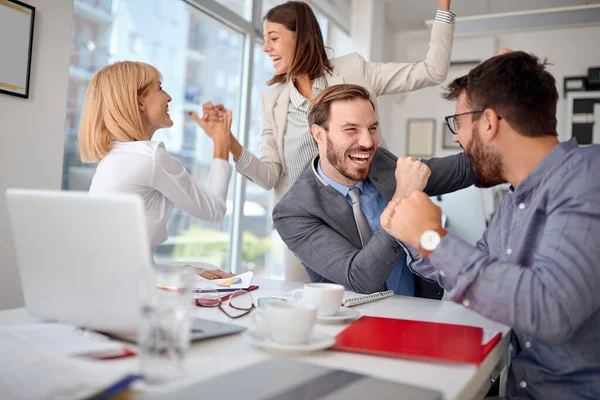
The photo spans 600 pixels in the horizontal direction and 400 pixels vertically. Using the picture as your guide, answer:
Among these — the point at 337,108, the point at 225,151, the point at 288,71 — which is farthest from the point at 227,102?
the point at 337,108

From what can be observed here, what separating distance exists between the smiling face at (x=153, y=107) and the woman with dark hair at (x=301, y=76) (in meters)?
0.44

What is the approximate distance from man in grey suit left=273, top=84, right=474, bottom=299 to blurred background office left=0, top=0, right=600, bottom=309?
0.94 m

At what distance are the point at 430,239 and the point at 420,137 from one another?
5.36 meters

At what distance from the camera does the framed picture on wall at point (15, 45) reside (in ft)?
7.34

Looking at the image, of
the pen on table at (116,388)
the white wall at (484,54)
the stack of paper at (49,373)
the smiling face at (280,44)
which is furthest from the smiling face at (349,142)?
the white wall at (484,54)

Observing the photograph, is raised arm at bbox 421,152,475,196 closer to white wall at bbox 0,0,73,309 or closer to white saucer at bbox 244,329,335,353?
white saucer at bbox 244,329,335,353

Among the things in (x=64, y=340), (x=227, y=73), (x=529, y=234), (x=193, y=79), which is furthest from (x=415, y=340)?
(x=227, y=73)

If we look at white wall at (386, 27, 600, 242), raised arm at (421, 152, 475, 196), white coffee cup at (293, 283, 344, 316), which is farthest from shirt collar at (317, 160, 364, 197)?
white wall at (386, 27, 600, 242)

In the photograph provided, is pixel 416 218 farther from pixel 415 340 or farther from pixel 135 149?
pixel 135 149

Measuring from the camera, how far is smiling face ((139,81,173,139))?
6.91 ft

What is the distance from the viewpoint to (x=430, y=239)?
1.10m

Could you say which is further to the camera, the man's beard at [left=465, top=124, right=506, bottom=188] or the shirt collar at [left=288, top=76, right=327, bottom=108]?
the shirt collar at [left=288, top=76, right=327, bottom=108]

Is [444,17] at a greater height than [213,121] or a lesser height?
greater

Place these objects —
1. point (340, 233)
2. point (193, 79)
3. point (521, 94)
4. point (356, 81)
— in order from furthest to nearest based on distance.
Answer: point (193, 79) < point (356, 81) < point (340, 233) < point (521, 94)
